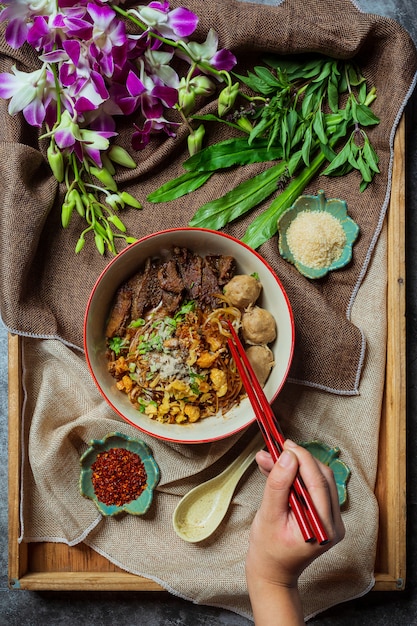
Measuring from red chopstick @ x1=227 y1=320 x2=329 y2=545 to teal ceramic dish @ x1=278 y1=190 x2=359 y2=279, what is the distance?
0.41 m

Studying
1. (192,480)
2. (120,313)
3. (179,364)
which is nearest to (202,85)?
(120,313)

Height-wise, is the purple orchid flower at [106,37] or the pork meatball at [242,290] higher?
the purple orchid flower at [106,37]

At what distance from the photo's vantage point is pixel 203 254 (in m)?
2.36

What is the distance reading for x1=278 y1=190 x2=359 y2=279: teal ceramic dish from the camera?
243 centimetres

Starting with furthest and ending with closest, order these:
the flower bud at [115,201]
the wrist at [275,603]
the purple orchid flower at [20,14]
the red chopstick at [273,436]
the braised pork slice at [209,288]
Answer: the flower bud at [115,201] < the braised pork slice at [209,288] < the purple orchid flower at [20,14] < the wrist at [275,603] < the red chopstick at [273,436]

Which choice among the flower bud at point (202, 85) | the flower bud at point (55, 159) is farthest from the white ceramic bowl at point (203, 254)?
the flower bud at point (202, 85)

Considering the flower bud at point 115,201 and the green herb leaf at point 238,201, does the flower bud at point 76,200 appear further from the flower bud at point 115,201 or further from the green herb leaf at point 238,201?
the green herb leaf at point 238,201

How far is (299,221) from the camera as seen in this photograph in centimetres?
242

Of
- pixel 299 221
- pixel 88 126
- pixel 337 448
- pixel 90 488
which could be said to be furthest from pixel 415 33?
pixel 90 488

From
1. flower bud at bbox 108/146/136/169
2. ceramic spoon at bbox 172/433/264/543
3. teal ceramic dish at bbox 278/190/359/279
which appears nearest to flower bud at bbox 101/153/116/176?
flower bud at bbox 108/146/136/169

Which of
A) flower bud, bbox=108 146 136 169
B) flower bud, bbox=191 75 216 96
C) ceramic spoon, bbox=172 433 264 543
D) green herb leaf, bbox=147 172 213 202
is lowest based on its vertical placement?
ceramic spoon, bbox=172 433 264 543

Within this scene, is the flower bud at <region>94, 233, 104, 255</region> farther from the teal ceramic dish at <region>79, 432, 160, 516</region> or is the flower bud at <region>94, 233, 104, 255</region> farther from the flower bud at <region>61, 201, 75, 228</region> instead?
the teal ceramic dish at <region>79, 432, 160, 516</region>

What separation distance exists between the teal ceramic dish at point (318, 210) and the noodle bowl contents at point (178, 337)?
247 mm

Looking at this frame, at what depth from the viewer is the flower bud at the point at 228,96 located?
2352 mm
